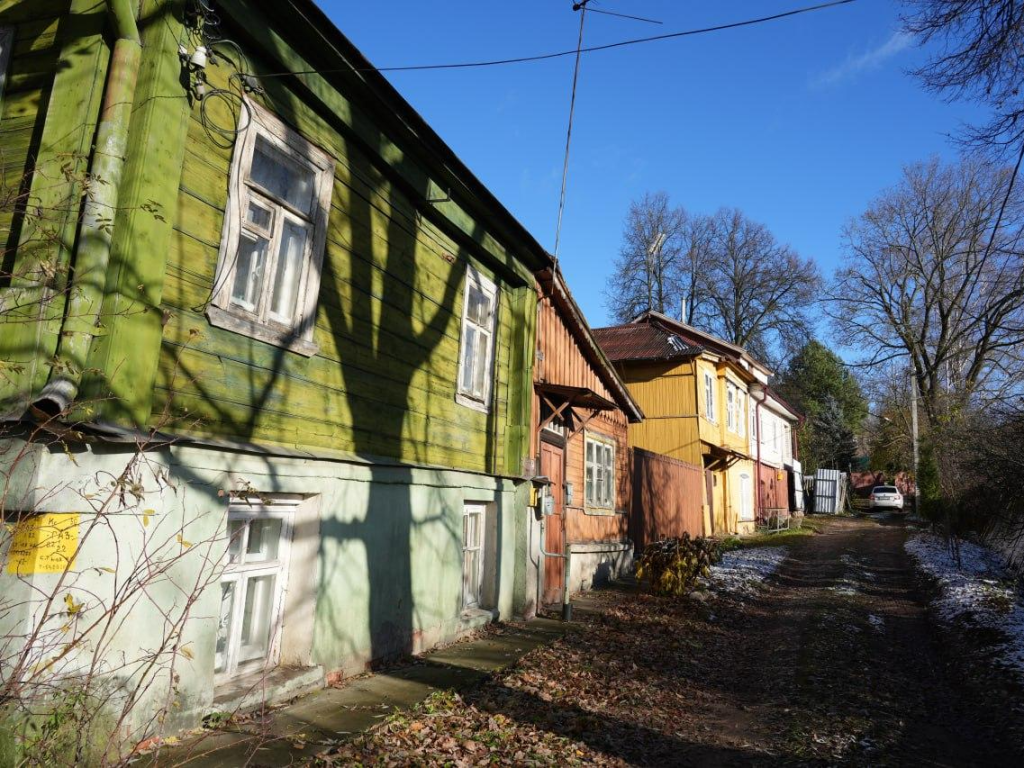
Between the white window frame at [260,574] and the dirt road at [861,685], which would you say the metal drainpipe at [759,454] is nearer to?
the dirt road at [861,685]

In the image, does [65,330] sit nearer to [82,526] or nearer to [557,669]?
[82,526]

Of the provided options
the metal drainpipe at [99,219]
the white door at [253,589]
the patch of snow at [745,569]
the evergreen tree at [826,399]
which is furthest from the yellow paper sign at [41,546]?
the evergreen tree at [826,399]

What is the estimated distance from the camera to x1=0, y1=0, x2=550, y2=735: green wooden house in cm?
371

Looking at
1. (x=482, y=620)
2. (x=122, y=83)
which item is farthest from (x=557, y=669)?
(x=122, y=83)

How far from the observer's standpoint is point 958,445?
14.5 m

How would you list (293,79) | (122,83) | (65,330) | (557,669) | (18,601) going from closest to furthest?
1. (18,601)
2. (65,330)
3. (122,83)
4. (293,79)
5. (557,669)

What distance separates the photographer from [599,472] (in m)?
13.4

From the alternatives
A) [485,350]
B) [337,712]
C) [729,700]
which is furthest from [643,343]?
[337,712]

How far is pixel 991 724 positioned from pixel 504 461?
5.86 metres

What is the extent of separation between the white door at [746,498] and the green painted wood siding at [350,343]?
20572mm

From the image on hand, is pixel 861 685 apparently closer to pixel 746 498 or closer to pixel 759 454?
pixel 746 498

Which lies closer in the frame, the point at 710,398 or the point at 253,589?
the point at 253,589

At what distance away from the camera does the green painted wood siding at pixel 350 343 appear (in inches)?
179

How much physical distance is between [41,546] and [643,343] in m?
22.3
